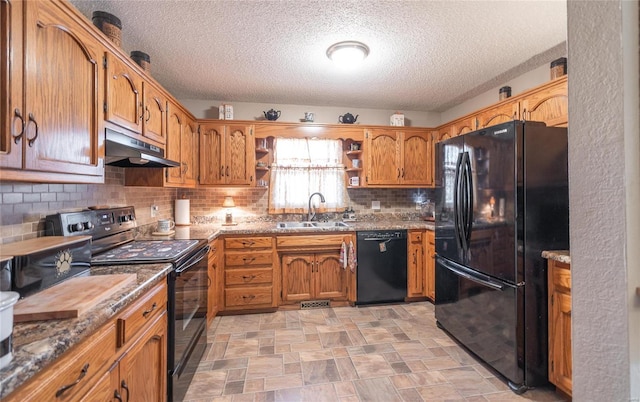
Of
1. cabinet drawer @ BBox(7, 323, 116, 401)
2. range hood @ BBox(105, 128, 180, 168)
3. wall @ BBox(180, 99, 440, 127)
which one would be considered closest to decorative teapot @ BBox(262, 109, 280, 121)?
wall @ BBox(180, 99, 440, 127)

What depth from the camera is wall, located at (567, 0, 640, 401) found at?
646mm

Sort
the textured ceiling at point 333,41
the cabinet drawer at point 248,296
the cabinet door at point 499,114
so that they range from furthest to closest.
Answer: the cabinet drawer at point 248,296 < the cabinet door at point 499,114 < the textured ceiling at point 333,41

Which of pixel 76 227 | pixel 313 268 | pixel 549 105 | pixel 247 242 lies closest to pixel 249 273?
pixel 247 242

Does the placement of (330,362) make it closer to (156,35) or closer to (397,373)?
(397,373)

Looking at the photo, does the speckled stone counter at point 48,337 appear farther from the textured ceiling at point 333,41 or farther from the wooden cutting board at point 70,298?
the textured ceiling at point 333,41

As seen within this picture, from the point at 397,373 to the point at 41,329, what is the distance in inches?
77.4

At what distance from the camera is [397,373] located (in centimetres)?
→ 192

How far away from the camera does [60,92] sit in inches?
44.7

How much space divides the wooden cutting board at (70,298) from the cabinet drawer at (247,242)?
5.26ft

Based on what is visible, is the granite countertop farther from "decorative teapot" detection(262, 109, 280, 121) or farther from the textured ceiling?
"decorative teapot" detection(262, 109, 280, 121)

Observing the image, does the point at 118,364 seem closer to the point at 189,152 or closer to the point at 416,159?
the point at 189,152

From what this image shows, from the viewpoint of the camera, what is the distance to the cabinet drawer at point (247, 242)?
2846 mm

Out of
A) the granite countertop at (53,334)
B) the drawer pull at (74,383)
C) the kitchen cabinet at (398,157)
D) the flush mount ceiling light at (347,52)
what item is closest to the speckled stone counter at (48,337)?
the granite countertop at (53,334)

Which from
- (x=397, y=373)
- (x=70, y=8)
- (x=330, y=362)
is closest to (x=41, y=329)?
(x=70, y=8)
